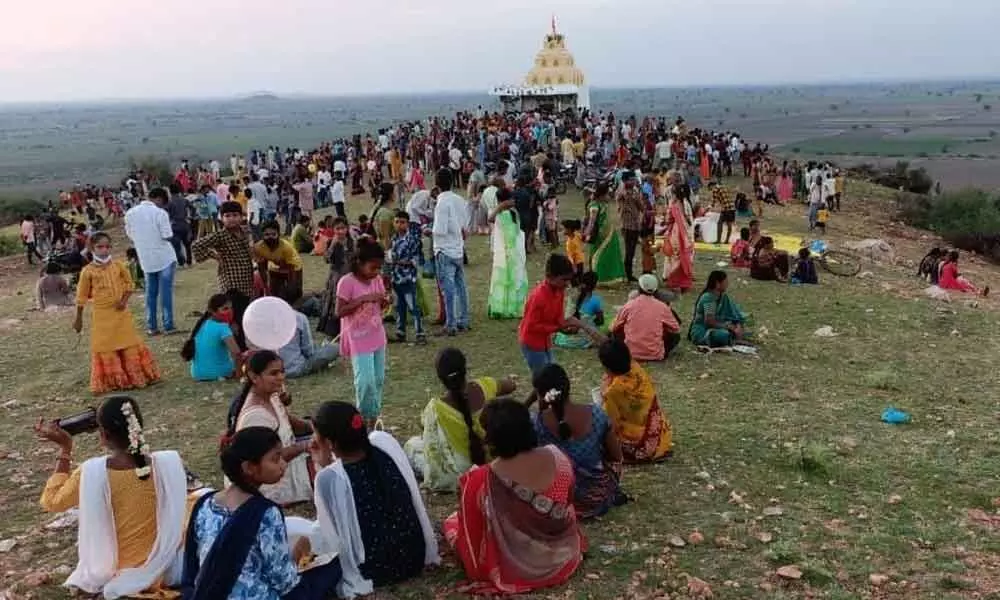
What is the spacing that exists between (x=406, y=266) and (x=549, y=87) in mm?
27683

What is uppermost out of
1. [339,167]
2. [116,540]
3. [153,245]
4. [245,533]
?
[339,167]

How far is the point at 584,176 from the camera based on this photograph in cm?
2105

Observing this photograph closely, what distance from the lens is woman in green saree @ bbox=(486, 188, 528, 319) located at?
977 cm

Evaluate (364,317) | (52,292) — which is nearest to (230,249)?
(364,317)

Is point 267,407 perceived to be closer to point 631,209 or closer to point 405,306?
point 405,306

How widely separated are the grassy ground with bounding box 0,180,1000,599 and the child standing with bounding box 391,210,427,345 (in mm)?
436

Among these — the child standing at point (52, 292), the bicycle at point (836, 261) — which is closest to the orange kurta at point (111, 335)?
the child standing at point (52, 292)

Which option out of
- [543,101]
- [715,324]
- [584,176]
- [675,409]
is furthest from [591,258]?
[543,101]

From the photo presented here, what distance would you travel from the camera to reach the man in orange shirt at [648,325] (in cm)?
826

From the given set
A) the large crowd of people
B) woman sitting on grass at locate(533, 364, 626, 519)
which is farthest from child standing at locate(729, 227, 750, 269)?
woman sitting on grass at locate(533, 364, 626, 519)

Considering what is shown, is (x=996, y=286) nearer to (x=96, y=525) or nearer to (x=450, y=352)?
(x=450, y=352)

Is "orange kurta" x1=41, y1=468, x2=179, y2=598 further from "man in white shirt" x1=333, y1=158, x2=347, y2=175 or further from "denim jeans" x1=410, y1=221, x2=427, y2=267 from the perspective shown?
"man in white shirt" x1=333, y1=158, x2=347, y2=175

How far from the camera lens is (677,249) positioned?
11.1 m

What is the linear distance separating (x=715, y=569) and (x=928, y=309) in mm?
7566
